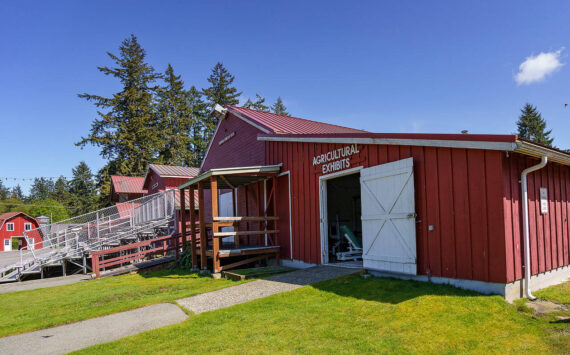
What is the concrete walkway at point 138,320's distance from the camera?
5.26 m

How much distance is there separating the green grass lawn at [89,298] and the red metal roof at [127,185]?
1788 centimetres

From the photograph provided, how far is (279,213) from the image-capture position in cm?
1129

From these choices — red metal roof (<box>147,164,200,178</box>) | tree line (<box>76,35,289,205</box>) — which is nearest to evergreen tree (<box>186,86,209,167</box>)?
tree line (<box>76,35,289,205</box>)

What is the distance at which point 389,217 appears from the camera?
7160 millimetres

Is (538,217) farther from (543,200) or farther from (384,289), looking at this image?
(384,289)

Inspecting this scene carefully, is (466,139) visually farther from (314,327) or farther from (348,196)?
(348,196)

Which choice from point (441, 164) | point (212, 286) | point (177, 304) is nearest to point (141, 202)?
point (212, 286)

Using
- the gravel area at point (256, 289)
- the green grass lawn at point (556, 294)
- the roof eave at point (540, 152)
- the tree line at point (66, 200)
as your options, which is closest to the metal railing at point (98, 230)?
the gravel area at point (256, 289)

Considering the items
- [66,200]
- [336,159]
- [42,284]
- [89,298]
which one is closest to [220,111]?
[336,159]

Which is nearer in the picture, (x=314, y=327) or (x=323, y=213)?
(x=314, y=327)

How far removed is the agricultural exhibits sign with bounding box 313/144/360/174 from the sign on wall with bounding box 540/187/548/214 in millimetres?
3425

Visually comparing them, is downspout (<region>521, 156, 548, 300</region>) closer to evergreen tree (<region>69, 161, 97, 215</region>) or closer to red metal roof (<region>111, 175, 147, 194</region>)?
red metal roof (<region>111, 175, 147, 194</region>)

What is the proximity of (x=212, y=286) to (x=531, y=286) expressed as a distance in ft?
20.6

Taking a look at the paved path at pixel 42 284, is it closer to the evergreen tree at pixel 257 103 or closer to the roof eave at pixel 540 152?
the roof eave at pixel 540 152
